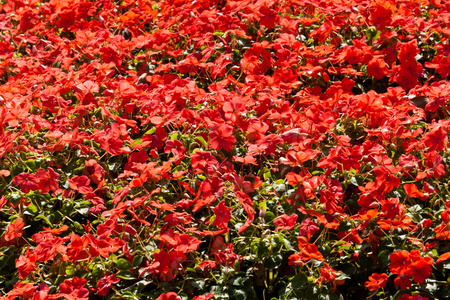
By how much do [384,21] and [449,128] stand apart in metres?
0.96

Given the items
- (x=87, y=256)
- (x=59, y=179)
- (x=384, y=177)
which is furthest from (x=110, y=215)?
(x=384, y=177)

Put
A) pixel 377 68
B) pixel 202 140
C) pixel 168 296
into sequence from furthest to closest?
pixel 377 68
pixel 202 140
pixel 168 296

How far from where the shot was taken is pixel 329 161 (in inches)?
87.1

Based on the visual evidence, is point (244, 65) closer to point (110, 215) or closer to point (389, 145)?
point (389, 145)

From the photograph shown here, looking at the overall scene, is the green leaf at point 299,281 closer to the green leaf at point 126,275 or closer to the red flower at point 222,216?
the red flower at point 222,216

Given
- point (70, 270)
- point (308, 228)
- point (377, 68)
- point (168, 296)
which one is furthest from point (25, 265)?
point (377, 68)

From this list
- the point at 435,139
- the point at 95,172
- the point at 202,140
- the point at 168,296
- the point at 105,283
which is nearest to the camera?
the point at 168,296

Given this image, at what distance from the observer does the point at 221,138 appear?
7.59 ft

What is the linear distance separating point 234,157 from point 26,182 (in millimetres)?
856

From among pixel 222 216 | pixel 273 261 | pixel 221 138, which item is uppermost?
pixel 221 138

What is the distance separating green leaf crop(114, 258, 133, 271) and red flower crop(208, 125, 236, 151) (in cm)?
58

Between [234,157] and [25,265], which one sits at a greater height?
[234,157]

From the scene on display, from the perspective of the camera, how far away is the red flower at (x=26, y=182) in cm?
225

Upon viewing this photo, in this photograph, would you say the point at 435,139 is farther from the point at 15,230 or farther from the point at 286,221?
the point at 15,230
